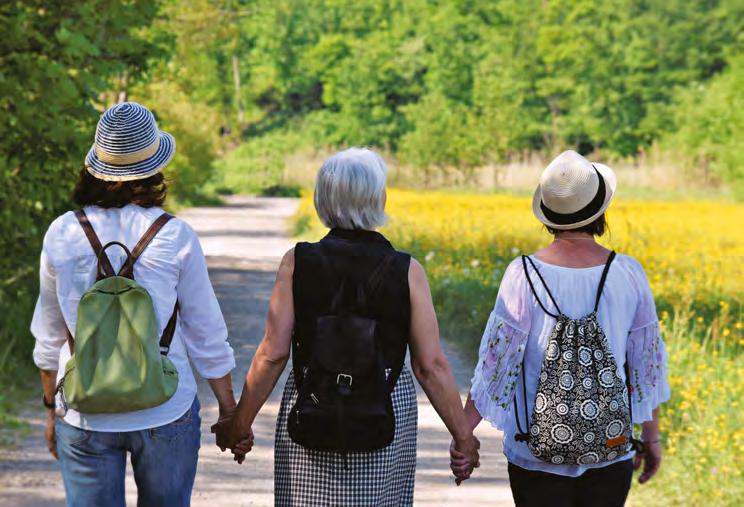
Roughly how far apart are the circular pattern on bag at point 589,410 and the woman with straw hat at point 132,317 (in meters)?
1.05

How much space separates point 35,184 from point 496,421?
21.2 ft

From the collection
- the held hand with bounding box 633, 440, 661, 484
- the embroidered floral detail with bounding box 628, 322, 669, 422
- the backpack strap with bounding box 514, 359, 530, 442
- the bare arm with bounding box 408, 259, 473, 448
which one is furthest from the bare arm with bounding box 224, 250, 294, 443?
the held hand with bounding box 633, 440, 661, 484

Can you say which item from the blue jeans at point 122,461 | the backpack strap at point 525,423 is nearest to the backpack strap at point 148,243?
the blue jeans at point 122,461

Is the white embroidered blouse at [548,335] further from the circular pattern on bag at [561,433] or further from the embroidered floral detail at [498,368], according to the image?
the circular pattern on bag at [561,433]

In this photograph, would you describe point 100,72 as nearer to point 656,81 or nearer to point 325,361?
point 325,361

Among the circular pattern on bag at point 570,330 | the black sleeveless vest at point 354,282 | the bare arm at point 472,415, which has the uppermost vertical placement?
the black sleeveless vest at point 354,282

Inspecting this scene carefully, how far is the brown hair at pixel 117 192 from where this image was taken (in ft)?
12.2

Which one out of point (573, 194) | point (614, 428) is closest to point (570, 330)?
point (614, 428)

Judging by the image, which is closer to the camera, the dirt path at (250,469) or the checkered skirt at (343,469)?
the checkered skirt at (343,469)

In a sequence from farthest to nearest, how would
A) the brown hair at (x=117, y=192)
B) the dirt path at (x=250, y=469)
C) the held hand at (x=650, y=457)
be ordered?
the dirt path at (x=250, y=469)
the held hand at (x=650, y=457)
the brown hair at (x=117, y=192)

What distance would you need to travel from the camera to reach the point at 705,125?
209 feet

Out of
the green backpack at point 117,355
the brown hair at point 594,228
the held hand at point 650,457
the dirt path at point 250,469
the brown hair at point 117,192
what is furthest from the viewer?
the dirt path at point 250,469

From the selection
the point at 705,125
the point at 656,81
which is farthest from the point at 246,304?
the point at 656,81

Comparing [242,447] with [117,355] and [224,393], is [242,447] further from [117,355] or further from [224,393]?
[117,355]
